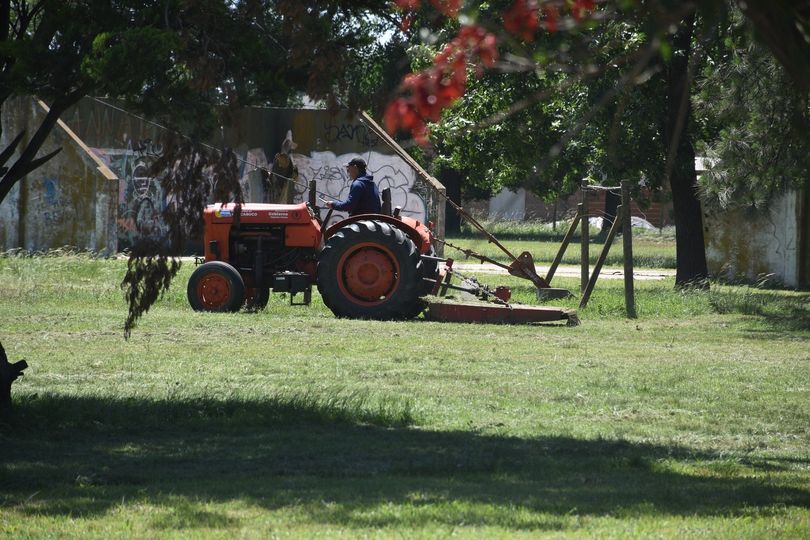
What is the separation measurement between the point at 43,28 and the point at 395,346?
6.16 metres

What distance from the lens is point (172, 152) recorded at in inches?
355

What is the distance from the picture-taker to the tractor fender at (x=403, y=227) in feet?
60.5

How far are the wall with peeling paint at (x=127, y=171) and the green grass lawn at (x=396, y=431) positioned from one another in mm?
10601

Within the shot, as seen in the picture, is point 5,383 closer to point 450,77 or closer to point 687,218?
point 450,77

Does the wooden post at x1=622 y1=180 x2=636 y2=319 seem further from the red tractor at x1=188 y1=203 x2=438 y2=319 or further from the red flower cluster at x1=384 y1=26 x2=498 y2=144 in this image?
the red flower cluster at x1=384 y1=26 x2=498 y2=144

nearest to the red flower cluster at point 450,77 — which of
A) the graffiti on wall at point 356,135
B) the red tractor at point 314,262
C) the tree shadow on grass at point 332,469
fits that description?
the tree shadow on grass at point 332,469

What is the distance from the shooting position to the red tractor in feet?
59.2

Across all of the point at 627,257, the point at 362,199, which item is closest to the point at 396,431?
the point at 362,199

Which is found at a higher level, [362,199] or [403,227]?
[362,199]

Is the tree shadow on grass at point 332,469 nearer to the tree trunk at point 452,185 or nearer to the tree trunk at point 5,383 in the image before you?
the tree trunk at point 5,383

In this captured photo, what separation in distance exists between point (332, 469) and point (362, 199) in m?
10.8

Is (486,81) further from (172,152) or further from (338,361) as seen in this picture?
(172,152)

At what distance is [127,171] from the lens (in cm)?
3331

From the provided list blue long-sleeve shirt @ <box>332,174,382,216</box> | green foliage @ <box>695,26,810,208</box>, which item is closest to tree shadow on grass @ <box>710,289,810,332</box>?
green foliage @ <box>695,26,810,208</box>
